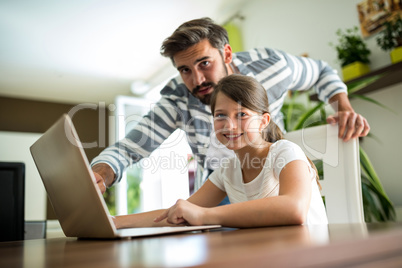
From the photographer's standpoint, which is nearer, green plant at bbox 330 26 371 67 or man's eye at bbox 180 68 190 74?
man's eye at bbox 180 68 190 74

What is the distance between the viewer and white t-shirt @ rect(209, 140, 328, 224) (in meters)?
0.97

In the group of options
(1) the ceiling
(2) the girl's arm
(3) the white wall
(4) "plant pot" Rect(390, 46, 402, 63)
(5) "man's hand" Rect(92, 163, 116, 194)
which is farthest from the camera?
(1) the ceiling

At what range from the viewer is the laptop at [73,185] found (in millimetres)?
566

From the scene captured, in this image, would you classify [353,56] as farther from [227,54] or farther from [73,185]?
[73,185]

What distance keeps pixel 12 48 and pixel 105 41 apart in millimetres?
1055

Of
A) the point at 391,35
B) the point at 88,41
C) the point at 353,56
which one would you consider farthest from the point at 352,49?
the point at 88,41

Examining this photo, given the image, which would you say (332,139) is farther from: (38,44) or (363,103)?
(38,44)

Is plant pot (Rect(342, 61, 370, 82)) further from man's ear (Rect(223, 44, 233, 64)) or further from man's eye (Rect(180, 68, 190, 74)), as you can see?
man's eye (Rect(180, 68, 190, 74))

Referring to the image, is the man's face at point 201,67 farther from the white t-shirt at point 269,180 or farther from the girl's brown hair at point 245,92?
the white t-shirt at point 269,180

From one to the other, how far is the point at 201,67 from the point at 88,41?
3048mm

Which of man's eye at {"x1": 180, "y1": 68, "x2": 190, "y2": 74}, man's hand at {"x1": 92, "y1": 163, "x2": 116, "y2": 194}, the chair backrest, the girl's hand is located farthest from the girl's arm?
man's eye at {"x1": 180, "y1": 68, "x2": 190, "y2": 74}

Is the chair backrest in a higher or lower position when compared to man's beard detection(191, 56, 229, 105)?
lower

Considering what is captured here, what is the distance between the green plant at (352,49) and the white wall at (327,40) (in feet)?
0.21

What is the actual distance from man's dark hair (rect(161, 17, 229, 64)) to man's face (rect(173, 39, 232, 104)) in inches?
0.7
